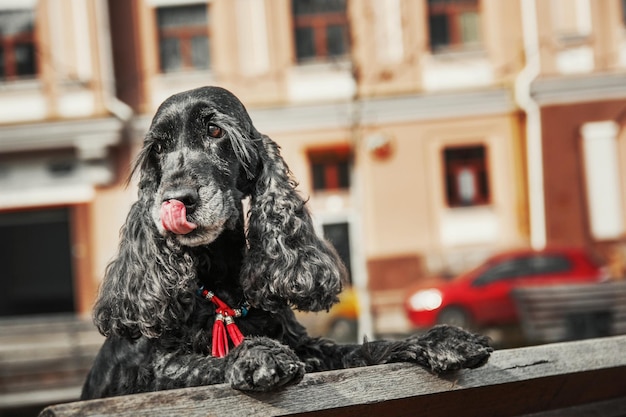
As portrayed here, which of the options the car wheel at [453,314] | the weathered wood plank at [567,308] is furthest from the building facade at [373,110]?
the weathered wood plank at [567,308]

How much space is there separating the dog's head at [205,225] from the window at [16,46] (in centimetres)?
1708

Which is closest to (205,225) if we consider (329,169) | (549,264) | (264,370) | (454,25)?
(264,370)

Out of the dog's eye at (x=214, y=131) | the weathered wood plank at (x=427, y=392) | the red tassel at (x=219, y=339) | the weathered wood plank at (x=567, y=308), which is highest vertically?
the dog's eye at (x=214, y=131)

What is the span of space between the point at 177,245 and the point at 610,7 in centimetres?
1719

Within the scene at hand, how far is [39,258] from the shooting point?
18.4 m

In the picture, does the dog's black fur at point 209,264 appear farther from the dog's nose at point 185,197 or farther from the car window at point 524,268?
the car window at point 524,268

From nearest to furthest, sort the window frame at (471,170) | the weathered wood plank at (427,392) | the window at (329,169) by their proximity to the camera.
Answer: the weathered wood plank at (427,392) < the window frame at (471,170) < the window at (329,169)

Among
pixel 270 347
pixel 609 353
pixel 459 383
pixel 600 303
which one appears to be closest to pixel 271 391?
pixel 270 347

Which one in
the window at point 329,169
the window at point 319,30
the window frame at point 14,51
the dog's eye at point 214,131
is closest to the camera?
the dog's eye at point 214,131

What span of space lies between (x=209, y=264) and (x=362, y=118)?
15.9 m

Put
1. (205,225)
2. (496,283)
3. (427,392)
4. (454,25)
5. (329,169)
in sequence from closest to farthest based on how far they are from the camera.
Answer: (427,392) → (205,225) → (496,283) → (454,25) → (329,169)

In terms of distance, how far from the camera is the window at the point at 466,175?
59.7ft

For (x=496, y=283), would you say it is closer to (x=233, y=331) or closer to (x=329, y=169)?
(x=329, y=169)

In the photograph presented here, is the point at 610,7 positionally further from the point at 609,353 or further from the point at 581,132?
the point at 609,353
